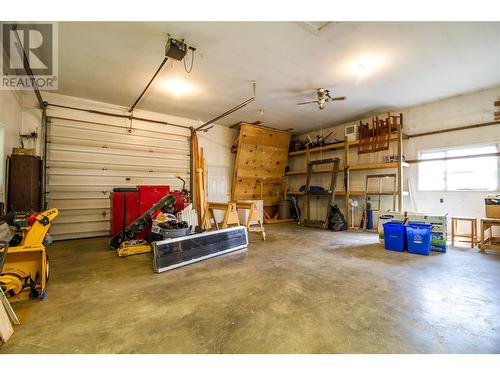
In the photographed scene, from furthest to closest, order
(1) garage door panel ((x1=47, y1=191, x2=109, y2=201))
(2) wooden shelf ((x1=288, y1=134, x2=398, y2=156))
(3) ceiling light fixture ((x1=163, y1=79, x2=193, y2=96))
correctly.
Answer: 1. (2) wooden shelf ((x1=288, y1=134, x2=398, y2=156))
2. (1) garage door panel ((x1=47, y1=191, x2=109, y2=201))
3. (3) ceiling light fixture ((x1=163, y1=79, x2=193, y2=96))

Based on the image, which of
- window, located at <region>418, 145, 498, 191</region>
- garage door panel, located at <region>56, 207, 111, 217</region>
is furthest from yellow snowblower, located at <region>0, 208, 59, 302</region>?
window, located at <region>418, 145, 498, 191</region>

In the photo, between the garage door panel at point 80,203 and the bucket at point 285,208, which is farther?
the bucket at point 285,208

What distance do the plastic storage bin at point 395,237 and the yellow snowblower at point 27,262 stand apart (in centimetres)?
486

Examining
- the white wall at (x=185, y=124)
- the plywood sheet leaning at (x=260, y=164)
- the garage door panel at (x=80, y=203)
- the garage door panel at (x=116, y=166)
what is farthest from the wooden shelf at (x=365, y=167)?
Result: the garage door panel at (x=80, y=203)

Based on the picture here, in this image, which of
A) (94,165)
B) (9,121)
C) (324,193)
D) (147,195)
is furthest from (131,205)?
(324,193)

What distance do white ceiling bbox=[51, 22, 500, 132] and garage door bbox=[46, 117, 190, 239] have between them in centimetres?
78

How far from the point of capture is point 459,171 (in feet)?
16.1

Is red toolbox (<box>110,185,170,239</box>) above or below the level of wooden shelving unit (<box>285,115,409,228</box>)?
below

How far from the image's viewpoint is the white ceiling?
2850mm

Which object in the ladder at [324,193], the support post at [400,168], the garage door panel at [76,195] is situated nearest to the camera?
the garage door panel at [76,195]

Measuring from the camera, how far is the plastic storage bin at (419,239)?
362cm

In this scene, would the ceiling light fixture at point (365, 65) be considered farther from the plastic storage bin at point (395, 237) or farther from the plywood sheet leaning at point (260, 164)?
the plywood sheet leaning at point (260, 164)

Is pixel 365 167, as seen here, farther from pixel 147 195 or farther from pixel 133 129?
pixel 133 129

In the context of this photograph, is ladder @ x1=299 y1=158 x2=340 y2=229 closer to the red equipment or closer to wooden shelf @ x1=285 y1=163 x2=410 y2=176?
wooden shelf @ x1=285 y1=163 x2=410 y2=176
